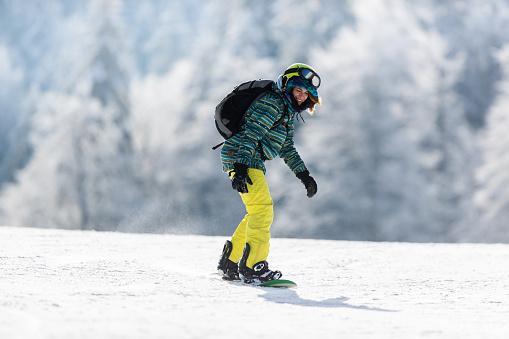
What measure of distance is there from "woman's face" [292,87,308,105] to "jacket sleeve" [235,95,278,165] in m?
0.20

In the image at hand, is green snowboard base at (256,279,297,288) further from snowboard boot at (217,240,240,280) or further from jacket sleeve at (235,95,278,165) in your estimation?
jacket sleeve at (235,95,278,165)

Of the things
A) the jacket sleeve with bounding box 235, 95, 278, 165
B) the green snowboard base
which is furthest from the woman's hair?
the green snowboard base

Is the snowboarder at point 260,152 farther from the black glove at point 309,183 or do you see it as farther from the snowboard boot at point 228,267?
the black glove at point 309,183

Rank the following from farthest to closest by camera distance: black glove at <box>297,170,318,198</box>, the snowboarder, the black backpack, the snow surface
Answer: black glove at <box>297,170,318,198</box>
the black backpack
the snowboarder
the snow surface

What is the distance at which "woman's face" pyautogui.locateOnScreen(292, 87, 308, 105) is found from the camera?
4.05 meters

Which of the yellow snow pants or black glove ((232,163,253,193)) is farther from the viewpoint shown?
the yellow snow pants

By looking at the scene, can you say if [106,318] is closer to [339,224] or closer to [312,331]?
[312,331]

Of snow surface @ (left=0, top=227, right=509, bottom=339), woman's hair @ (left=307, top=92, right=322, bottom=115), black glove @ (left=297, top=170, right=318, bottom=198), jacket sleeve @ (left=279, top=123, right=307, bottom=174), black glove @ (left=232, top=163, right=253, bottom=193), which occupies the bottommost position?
snow surface @ (left=0, top=227, right=509, bottom=339)

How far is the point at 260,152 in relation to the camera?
4.12 m

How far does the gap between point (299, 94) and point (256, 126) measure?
0.44 metres

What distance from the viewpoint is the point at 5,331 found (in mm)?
2100

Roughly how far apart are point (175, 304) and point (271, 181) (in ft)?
212

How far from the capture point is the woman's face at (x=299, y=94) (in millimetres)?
4051

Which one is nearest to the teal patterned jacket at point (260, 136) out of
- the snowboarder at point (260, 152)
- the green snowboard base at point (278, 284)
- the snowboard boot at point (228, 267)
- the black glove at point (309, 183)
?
the snowboarder at point (260, 152)
